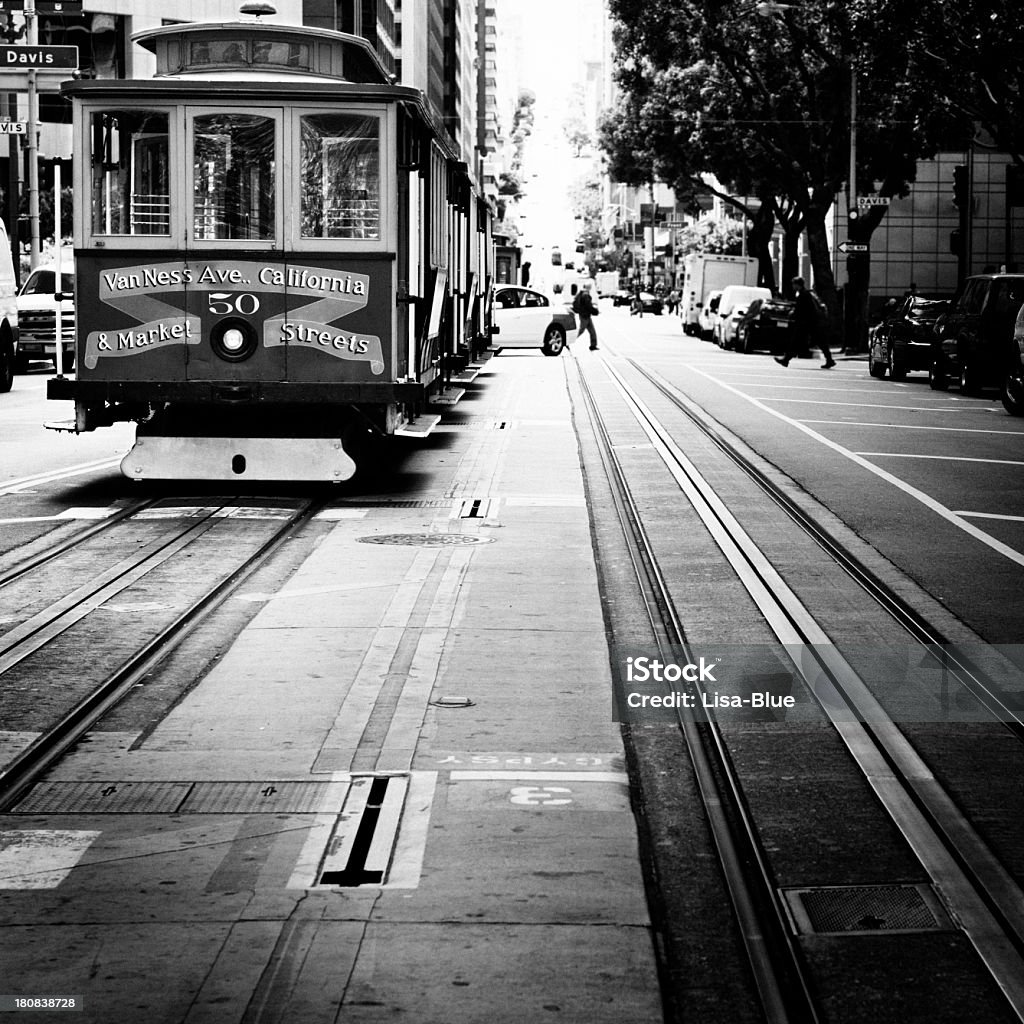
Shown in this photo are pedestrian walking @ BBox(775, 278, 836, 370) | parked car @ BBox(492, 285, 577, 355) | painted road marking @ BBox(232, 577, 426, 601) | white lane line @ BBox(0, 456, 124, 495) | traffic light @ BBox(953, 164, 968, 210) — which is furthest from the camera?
traffic light @ BBox(953, 164, 968, 210)

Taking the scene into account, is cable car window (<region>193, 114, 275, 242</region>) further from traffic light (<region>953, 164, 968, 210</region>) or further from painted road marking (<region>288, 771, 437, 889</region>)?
traffic light (<region>953, 164, 968, 210</region>)

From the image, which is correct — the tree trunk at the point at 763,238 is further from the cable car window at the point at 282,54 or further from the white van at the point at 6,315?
the cable car window at the point at 282,54

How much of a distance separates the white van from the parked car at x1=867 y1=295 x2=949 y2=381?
15.6 m

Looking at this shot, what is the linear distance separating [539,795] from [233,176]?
8.88 metres

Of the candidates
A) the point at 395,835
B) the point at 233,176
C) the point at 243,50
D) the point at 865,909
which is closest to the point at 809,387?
the point at 243,50

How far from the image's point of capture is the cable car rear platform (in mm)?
4305

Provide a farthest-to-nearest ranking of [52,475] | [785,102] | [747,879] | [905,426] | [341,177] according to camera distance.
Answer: [785,102], [905,426], [52,475], [341,177], [747,879]

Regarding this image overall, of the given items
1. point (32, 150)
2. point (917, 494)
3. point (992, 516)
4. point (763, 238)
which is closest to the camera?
point (992, 516)

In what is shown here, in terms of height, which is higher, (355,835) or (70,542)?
(70,542)

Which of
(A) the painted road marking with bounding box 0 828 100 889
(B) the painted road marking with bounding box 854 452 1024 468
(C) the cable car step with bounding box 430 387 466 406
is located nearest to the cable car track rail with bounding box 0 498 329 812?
(A) the painted road marking with bounding box 0 828 100 889

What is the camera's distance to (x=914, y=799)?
232 inches

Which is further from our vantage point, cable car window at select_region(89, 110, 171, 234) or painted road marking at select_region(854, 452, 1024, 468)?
painted road marking at select_region(854, 452, 1024, 468)

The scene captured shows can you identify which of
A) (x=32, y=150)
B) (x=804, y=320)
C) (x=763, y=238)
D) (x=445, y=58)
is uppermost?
(x=445, y=58)

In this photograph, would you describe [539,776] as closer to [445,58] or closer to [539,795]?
[539,795]
